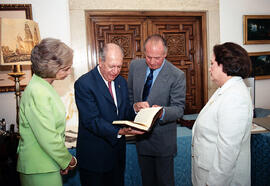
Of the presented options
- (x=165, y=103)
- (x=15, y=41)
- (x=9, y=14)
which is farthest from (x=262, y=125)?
(x=9, y=14)

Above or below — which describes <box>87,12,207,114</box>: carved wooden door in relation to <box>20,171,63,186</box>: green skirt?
above

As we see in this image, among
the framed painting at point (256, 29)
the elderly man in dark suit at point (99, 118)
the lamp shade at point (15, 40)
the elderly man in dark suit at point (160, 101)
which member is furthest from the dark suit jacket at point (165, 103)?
the framed painting at point (256, 29)

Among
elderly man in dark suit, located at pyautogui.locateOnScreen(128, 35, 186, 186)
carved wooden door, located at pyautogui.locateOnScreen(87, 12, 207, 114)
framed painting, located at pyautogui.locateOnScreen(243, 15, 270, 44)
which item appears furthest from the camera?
framed painting, located at pyautogui.locateOnScreen(243, 15, 270, 44)

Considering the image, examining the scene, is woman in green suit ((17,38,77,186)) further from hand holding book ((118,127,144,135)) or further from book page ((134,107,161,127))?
book page ((134,107,161,127))

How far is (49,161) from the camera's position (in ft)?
5.13

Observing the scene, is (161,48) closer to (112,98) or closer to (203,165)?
(112,98)

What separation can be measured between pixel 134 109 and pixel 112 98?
0.44 metres

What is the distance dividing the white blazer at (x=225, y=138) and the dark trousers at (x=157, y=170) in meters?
0.55

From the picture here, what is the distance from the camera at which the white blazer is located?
1.50 metres

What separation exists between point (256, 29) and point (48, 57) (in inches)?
155

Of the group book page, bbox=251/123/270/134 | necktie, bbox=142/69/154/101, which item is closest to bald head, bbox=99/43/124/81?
necktie, bbox=142/69/154/101

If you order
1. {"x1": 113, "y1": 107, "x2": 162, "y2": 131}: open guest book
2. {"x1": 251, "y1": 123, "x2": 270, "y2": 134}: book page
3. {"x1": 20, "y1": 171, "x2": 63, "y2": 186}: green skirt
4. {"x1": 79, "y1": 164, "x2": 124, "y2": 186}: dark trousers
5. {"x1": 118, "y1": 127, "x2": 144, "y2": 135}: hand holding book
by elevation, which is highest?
{"x1": 113, "y1": 107, "x2": 162, "y2": 131}: open guest book

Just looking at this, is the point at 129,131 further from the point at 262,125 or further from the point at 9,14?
the point at 9,14

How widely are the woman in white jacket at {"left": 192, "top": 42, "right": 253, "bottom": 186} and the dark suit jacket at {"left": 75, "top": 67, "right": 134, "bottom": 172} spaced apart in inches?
27.2
